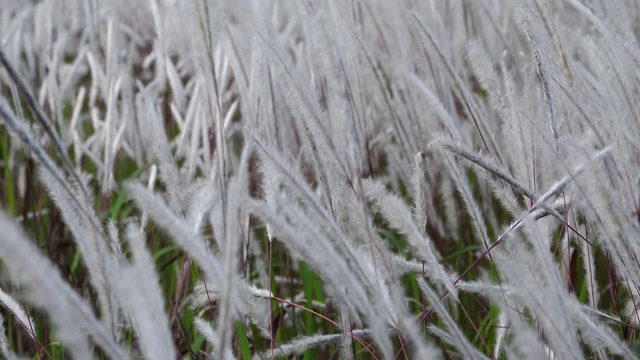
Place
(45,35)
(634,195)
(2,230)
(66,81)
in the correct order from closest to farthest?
1. (2,230)
2. (634,195)
3. (66,81)
4. (45,35)

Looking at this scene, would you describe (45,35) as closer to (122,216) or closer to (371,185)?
(122,216)

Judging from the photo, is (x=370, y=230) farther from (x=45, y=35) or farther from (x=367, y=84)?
(x=45, y=35)

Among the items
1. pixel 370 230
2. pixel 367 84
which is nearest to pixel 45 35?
pixel 367 84

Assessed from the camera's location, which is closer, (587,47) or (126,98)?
(587,47)

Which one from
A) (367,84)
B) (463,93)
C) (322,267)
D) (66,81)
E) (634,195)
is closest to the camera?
(322,267)

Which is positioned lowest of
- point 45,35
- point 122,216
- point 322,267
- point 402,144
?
point 122,216

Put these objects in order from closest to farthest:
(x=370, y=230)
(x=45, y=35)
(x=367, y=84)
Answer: (x=370, y=230)
(x=367, y=84)
(x=45, y=35)

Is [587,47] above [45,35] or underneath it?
underneath

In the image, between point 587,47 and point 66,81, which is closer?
point 587,47

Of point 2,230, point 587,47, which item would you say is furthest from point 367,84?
point 2,230
